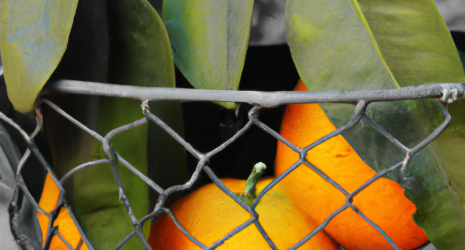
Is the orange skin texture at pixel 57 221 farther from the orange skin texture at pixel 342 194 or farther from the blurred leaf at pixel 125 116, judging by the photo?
the orange skin texture at pixel 342 194

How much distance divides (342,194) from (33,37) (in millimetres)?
251

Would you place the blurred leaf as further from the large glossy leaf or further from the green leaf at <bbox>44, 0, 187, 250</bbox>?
the large glossy leaf

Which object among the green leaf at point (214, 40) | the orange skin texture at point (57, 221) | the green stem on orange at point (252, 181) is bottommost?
the orange skin texture at point (57, 221)

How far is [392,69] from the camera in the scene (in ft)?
0.76

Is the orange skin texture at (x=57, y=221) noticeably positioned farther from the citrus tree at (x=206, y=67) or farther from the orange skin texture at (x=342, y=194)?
the orange skin texture at (x=342, y=194)

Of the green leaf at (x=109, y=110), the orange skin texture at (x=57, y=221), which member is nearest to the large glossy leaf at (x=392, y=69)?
the green leaf at (x=109, y=110)

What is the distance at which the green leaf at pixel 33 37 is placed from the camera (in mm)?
218

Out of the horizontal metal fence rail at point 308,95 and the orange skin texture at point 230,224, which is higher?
the horizontal metal fence rail at point 308,95

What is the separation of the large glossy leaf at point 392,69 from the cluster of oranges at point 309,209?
4 centimetres

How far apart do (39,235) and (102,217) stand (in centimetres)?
8

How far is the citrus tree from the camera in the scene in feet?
0.72

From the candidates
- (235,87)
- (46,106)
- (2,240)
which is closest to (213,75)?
(235,87)

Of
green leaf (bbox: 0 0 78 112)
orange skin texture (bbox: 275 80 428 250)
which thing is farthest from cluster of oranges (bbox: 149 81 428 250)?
green leaf (bbox: 0 0 78 112)

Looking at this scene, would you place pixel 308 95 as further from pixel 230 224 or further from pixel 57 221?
pixel 57 221
